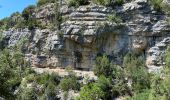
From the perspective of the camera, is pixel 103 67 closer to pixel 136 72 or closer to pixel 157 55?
pixel 136 72

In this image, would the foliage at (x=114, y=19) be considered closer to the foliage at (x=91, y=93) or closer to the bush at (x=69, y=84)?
the bush at (x=69, y=84)

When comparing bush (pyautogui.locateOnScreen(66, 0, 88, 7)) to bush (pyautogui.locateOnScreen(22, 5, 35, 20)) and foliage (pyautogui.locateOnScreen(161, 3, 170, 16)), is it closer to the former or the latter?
bush (pyautogui.locateOnScreen(22, 5, 35, 20))

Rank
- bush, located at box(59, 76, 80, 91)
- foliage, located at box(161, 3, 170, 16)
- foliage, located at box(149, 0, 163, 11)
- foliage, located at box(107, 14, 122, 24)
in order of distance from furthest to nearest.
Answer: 1. foliage, located at box(107, 14, 122, 24)
2. foliage, located at box(149, 0, 163, 11)
3. foliage, located at box(161, 3, 170, 16)
4. bush, located at box(59, 76, 80, 91)

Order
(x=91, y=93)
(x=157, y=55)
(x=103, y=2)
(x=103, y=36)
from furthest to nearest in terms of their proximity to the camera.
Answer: (x=103, y=2) → (x=103, y=36) → (x=157, y=55) → (x=91, y=93)

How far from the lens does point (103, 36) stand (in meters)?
57.3

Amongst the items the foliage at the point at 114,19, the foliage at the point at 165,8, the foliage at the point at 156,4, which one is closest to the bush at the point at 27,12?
the foliage at the point at 114,19

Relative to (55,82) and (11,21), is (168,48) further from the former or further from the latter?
(11,21)

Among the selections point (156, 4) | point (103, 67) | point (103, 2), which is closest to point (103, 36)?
point (103, 67)

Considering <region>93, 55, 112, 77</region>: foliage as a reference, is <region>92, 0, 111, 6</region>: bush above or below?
above

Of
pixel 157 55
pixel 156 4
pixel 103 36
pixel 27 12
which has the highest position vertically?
pixel 156 4

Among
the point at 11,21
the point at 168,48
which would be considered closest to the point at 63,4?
the point at 11,21

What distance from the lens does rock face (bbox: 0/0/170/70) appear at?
54844 mm

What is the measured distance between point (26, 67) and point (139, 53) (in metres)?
17.9

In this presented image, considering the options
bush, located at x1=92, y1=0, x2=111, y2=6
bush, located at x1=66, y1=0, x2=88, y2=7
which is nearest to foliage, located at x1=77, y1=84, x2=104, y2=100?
bush, located at x1=92, y1=0, x2=111, y2=6
